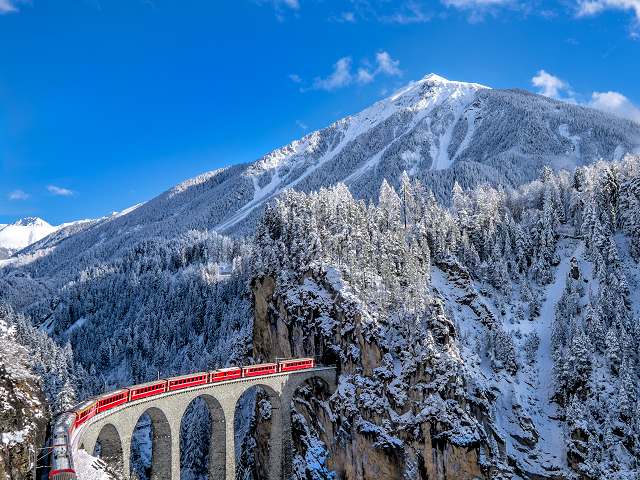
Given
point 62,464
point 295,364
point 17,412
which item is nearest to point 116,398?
point 17,412

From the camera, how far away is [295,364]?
57.2m

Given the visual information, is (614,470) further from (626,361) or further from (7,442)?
(7,442)

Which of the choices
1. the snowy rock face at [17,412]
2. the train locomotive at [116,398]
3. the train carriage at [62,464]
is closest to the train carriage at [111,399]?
the train locomotive at [116,398]

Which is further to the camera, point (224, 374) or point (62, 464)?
point (224, 374)

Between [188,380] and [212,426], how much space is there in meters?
7.46

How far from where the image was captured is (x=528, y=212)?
89.4 meters

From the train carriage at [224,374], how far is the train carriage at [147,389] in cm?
559

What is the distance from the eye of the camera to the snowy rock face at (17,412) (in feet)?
95.5

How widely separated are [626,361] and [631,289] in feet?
53.6

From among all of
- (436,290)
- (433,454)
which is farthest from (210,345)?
(433,454)

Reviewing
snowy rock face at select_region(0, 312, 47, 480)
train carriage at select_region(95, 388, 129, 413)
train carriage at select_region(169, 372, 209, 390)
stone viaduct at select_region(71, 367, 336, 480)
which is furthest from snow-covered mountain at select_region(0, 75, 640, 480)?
snowy rock face at select_region(0, 312, 47, 480)

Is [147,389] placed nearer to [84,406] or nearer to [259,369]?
[84,406]

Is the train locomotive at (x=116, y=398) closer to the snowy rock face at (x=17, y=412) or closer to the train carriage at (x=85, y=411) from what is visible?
the train carriage at (x=85, y=411)

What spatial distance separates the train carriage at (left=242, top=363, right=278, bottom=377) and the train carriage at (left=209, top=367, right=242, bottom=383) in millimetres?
840
